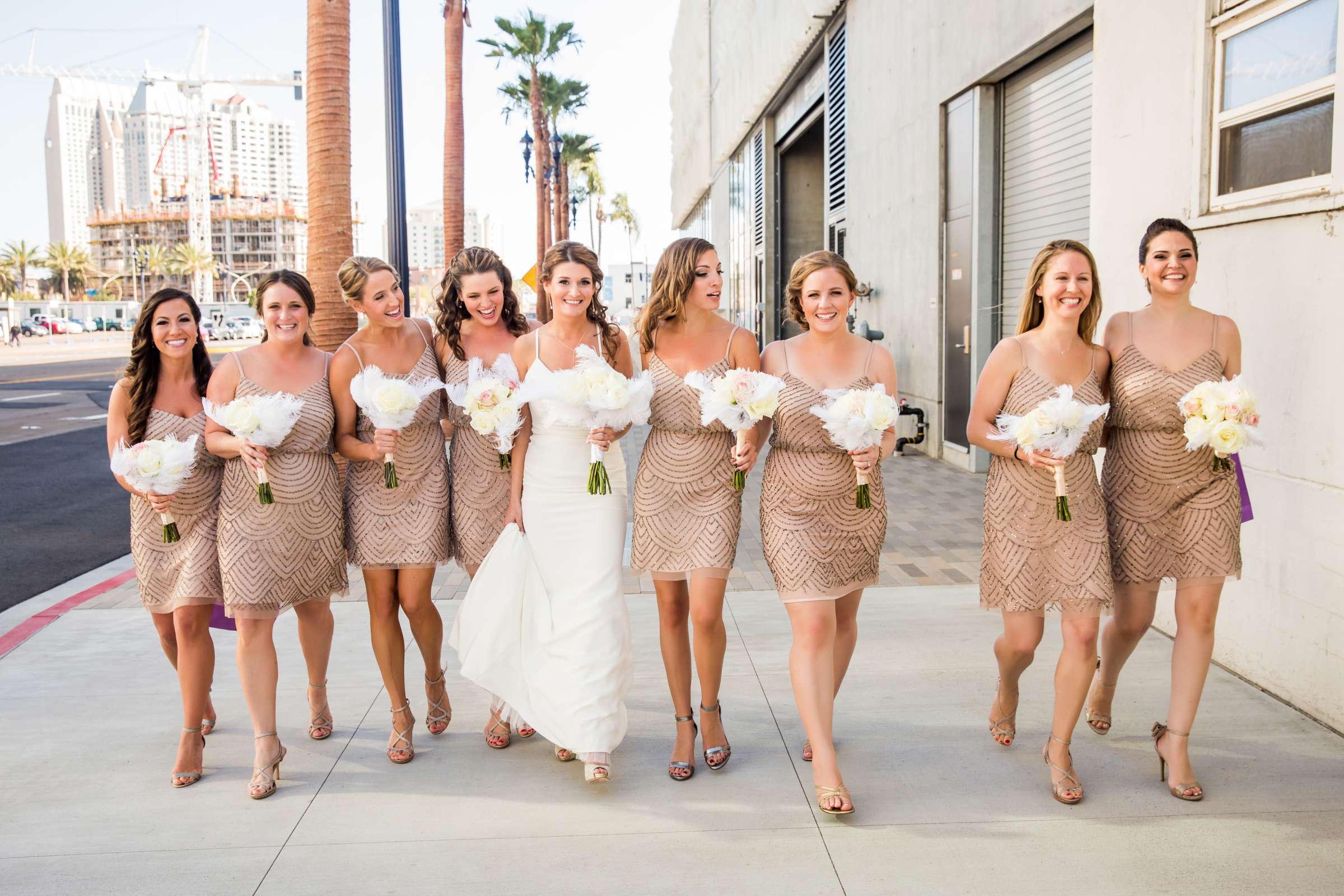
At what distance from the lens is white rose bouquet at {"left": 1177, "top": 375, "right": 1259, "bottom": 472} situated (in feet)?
12.8

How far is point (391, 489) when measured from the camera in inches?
184

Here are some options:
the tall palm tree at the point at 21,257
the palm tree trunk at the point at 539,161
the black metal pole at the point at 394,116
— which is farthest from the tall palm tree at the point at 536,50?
the tall palm tree at the point at 21,257

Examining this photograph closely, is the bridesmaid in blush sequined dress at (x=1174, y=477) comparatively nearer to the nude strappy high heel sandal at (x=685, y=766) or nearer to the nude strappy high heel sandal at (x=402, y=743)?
the nude strappy high heel sandal at (x=685, y=766)

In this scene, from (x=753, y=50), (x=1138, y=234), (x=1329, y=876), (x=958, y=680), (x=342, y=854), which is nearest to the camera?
(x=1329, y=876)

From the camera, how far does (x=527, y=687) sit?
4.52 metres

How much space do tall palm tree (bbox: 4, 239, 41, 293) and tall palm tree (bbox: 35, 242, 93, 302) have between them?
1603mm

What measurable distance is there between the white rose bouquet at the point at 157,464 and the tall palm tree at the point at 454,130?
15406mm

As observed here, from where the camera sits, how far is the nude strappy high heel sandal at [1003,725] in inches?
183

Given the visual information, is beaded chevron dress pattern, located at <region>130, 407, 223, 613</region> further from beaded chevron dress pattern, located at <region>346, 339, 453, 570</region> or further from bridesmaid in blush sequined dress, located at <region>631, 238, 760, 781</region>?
bridesmaid in blush sequined dress, located at <region>631, 238, 760, 781</region>

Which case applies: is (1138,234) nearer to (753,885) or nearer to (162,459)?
(753,885)

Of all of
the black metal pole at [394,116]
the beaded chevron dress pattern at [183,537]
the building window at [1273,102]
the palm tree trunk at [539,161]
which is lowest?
the beaded chevron dress pattern at [183,537]

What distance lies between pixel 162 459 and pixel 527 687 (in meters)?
1.76

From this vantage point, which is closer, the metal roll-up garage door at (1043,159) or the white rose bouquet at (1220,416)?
the white rose bouquet at (1220,416)

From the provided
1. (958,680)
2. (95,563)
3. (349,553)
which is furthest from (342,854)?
(95,563)
